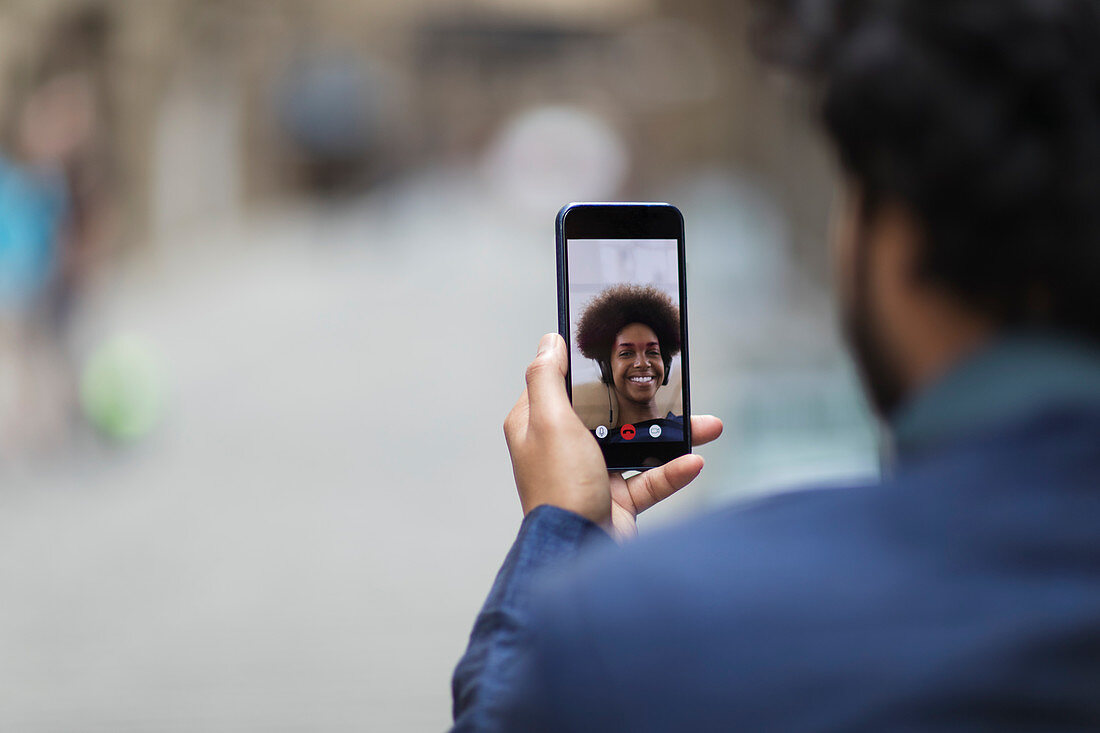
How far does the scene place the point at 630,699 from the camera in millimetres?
875

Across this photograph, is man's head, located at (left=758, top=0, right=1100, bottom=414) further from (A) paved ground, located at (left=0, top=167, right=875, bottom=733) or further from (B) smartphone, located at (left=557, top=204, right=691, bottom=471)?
(A) paved ground, located at (left=0, top=167, right=875, bottom=733)

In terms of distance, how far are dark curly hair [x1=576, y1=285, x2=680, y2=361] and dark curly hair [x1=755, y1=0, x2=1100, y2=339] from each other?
0.73m

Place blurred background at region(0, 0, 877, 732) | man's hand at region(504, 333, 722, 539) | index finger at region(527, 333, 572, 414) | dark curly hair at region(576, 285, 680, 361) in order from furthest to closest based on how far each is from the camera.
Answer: blurred background at region(0, 0, 877, 732) → dark curly hair at region(576, 285, 680, 361) → index finger at region(527, 333, 572, 414) → man's hand at region(504, 333, 722, 539)

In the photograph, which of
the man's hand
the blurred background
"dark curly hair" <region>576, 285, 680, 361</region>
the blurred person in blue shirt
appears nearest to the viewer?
the blurred person in blue shirt

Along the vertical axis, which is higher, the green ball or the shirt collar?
the shirt collar

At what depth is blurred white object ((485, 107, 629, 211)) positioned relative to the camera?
28078 mm

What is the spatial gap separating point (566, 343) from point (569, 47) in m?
27.4

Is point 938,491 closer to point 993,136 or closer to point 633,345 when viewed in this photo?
point 993,136

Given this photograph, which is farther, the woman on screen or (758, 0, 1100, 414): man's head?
the woman on screen

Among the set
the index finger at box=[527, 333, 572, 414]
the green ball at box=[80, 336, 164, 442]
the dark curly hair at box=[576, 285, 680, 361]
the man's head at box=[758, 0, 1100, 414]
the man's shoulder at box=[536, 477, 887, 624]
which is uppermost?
the man's head at box=[758, 0, 1100, 414]

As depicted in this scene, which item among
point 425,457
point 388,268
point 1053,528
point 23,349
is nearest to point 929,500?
Answer: point 1053,528

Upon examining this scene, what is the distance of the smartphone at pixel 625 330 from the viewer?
1699 millimetres

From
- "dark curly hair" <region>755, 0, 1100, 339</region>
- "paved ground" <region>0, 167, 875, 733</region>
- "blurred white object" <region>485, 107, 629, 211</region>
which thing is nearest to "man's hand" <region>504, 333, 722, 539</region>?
"dark curly hair" <region>755, 0, 1100, 339</region>

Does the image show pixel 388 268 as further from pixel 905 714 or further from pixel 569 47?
pixel 905 714
